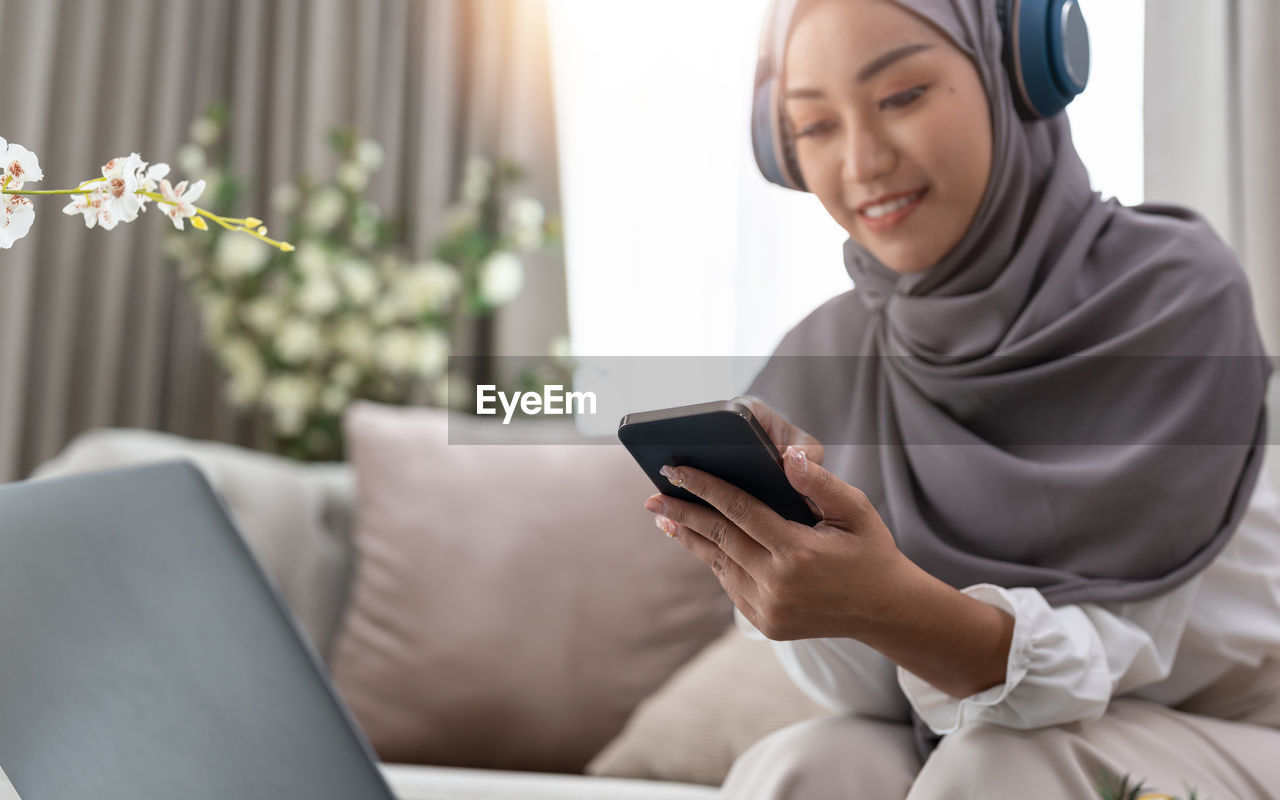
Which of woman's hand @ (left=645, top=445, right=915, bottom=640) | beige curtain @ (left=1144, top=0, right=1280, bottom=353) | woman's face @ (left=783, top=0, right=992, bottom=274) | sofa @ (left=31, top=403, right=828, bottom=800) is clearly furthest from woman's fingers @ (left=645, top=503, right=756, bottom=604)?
sofa @ (left=31, top=403, right=828, bottom=800)

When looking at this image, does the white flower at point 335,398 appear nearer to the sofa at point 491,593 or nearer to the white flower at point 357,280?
the white flower at point 357,280

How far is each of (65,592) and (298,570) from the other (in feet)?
2.82

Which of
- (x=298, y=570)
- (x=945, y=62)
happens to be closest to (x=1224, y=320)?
(x=945, y=62)

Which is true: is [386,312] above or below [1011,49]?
below

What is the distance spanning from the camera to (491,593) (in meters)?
1.48

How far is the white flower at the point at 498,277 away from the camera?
1.86m

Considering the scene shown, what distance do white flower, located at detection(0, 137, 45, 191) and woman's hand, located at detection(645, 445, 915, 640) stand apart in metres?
0.39

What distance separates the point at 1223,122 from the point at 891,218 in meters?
0.40

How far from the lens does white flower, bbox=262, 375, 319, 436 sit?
6.20ft

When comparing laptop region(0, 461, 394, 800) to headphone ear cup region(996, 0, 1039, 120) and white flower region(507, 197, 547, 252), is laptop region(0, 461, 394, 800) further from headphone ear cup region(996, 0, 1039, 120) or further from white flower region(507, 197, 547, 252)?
white flower region(507, 197, 547, 252)

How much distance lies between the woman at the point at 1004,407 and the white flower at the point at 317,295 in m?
1.27

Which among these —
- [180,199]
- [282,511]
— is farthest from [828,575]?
[282,511]

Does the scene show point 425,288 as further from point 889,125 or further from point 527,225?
point 889,125

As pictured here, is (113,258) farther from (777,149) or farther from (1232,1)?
(1232,1)
